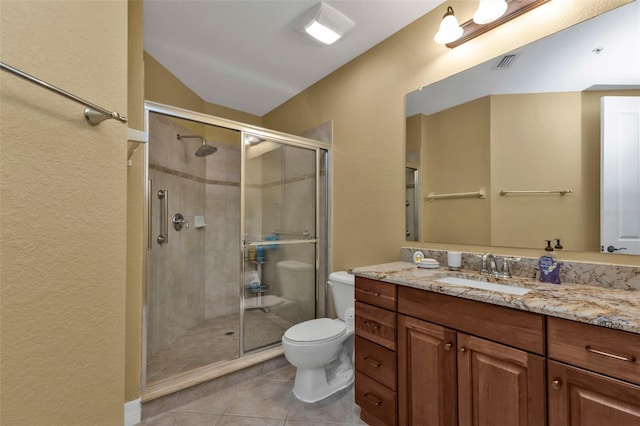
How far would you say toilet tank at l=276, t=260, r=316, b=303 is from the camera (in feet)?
8.80

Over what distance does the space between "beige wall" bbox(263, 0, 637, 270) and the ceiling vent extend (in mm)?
46

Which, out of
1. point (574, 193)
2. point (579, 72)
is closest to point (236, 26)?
point (579, 72)

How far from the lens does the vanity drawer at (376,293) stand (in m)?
1.39

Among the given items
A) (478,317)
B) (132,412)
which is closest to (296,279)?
(132,412)

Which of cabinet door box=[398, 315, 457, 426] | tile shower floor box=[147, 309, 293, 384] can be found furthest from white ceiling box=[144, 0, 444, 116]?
tile shower floor box=[147, 309, 293, 384]

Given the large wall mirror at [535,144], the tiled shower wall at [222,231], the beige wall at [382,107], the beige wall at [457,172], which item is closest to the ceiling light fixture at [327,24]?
the beige wall at [382,107]

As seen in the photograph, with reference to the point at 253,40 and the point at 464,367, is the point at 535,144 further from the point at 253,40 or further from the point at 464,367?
the point at 253,40

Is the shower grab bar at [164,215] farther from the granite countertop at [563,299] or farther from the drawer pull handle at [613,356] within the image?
the drawer pull handle at [613,356]

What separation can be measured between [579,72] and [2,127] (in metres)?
2.15

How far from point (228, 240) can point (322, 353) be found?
6.09 ft

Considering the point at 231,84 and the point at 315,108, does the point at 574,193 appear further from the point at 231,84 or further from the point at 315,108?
the point at 231,84

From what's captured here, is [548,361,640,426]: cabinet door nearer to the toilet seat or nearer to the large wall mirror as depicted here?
the large wall mirror

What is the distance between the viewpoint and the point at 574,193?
50.6 inches

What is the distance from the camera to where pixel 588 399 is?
32.2 inches
